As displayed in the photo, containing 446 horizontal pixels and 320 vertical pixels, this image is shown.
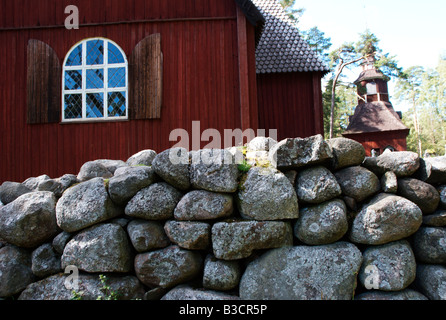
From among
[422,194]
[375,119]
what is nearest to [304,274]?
[422,194]

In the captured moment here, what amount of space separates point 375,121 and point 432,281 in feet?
89.6

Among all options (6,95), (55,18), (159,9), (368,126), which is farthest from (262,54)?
(368,126)

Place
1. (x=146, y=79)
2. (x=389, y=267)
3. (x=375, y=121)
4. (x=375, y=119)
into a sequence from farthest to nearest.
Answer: (x=375, y=119)
(x=375, y=121)
(x=146, y=79)
(x=389, y=267)

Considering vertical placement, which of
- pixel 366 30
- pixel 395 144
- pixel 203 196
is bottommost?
pixel 203 196

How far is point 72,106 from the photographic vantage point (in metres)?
7.12

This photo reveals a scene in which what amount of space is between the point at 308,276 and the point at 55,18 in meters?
7.25

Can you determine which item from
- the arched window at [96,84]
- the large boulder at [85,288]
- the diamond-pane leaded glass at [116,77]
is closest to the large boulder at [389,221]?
the large boulder at [85,288]

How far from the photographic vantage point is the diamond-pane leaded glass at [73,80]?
23.3ft

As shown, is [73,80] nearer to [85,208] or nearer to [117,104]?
[117,104]

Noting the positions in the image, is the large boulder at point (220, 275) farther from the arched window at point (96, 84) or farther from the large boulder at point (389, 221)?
the arched window at point (96, 84)

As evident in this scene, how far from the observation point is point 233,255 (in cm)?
322

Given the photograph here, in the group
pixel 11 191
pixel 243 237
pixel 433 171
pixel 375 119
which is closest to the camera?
pixel 243 237
